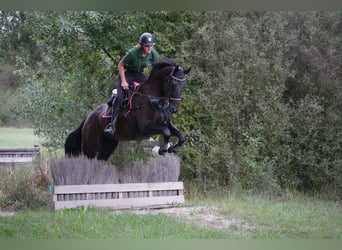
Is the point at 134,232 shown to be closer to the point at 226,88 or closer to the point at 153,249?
the point at 153,249

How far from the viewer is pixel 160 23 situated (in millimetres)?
5508

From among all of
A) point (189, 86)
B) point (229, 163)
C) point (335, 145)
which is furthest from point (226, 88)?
point (335, 145)

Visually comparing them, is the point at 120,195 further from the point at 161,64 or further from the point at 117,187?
the point at 161,64

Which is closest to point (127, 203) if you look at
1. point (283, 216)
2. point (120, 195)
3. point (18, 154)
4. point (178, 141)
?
point (120, 195)

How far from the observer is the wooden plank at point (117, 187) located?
4777 mm

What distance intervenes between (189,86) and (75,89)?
48.4 inches

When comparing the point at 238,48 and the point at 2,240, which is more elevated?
the point at 238,48

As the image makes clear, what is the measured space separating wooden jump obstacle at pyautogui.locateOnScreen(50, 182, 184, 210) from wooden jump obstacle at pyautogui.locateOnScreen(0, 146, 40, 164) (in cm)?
47

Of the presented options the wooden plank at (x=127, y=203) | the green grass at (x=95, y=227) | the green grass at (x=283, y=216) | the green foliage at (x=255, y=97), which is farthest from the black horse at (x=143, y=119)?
the green grass at (x=283, y=216)

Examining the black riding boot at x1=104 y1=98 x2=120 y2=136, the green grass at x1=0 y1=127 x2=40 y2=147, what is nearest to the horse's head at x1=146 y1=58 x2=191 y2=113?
the black riding boot at x1=104 y1=98 x2=120 y2=136

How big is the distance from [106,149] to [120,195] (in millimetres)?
514

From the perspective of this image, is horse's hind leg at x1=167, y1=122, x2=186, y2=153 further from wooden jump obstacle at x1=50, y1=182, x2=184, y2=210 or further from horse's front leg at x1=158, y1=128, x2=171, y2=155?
wooden jump obstacle at x1=50, y1=182, x2=184, y2=210

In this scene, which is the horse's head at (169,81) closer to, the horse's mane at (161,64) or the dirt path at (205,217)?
the horse's mane at (161,64)

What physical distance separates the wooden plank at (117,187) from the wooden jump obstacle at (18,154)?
1.57 ft
